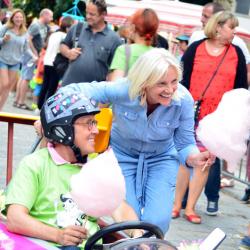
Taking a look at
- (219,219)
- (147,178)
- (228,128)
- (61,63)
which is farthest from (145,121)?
(61,63)

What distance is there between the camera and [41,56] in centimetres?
1609

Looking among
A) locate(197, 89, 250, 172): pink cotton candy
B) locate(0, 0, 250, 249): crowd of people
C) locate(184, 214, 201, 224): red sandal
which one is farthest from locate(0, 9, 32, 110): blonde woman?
locate(197, 89, 250, 172): pink cotton candy

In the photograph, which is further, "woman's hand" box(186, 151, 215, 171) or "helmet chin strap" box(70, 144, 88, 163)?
"woman's hand" box(186, 151, 215, 171)

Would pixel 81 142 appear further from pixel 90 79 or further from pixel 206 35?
pixel 90 79

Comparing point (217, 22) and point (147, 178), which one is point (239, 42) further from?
point (147, 178)

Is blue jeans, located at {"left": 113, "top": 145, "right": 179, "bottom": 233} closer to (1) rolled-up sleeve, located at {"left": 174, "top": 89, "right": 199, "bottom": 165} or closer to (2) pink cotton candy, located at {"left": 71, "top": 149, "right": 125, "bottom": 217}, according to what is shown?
(1) rolled-up sleeve, located at {"left": 174, "top": 89, "right": 199, "bottom": 165}

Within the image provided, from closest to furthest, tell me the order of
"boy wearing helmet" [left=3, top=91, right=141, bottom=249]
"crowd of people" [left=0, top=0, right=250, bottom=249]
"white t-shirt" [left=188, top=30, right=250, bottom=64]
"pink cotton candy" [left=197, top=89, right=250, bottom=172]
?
"boy wearing helmet" [left=3, top=91, right=141, bottom=249] < "crowd of people" [left=0, top=0, right=250, bottom=249] < "pink cotton candy" [left=197, top=89, right=250, bottom=172] < "white t-shirt" [left=188, top=30, right=250, bottom=64]

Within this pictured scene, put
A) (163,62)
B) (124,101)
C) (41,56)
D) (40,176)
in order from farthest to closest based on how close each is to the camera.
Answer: (41,56) → (124,101) → (163,62) → (40,176)

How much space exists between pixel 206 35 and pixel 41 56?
9.44m

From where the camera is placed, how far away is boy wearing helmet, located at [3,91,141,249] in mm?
3428

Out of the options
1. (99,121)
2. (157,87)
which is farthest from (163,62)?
(99,121)

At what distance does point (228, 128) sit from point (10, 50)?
30.6ft

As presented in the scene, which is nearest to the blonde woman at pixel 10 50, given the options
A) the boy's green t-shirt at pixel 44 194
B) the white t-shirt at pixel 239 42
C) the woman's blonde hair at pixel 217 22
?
the white t-shirt at pixel 239 42

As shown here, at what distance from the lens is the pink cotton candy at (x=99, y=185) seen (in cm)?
307
